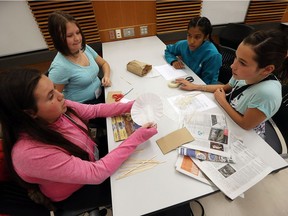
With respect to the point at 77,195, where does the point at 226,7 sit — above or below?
above

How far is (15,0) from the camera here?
182 cm

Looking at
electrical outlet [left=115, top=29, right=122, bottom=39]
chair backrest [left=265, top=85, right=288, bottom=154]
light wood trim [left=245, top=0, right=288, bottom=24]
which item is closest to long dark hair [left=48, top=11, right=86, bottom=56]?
electrical outlet [left=115, top=29, right=122, bottom=39]

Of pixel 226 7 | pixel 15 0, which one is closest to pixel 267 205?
pixel 226 7

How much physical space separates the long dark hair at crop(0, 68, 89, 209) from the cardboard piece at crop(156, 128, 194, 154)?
555mm

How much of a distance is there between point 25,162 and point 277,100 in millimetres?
1258

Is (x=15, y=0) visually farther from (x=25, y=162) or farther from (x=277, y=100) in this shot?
Answer: (x=277, y=100)

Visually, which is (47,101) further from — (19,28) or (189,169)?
(19,28)

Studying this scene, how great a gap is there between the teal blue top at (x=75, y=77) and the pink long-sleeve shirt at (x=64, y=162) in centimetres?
51

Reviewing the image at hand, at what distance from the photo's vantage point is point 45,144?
74cm

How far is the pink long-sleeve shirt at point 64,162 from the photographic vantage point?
2.29 ft

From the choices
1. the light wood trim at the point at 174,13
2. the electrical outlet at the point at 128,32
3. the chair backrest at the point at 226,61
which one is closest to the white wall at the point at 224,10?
the light wood trim at the point at 174,13

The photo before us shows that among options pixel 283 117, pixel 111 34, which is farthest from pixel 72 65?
pixel 283 117

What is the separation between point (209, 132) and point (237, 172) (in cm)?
25

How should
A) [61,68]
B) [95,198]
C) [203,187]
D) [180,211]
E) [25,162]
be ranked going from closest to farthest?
[25,162]
[203,187]
[95,198]
[180,211]
[61,68]
